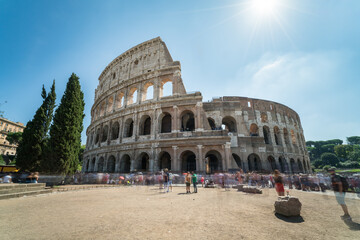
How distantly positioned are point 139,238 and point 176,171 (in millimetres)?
13832

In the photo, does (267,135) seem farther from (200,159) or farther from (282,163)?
(200,159)

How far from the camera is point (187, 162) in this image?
63.6 ft

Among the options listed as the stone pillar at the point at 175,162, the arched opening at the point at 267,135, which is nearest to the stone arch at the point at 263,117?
the arched opening at the point at 267,135

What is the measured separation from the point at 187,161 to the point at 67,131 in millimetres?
13543

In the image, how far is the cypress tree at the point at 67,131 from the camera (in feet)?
44.4

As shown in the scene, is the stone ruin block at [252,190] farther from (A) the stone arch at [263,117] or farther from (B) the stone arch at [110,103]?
(B) the stone arch at [110,103]

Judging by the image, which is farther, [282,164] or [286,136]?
[286,136]

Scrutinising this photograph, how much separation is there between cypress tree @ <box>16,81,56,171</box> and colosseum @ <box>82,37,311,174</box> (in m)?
7.28

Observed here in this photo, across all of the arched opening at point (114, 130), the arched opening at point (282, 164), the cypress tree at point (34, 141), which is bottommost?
the arched opening at point (282, 164)

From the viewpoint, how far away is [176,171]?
16.4m

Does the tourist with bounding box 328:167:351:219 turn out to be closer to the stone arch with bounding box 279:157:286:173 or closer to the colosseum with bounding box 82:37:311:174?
the colosseum with bounding box 82:37:311:174

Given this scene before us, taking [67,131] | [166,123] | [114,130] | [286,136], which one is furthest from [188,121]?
[286,136]

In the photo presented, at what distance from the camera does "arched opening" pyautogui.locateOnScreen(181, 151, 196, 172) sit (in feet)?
61.0

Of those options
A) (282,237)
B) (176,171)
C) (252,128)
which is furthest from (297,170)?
(282,237)
